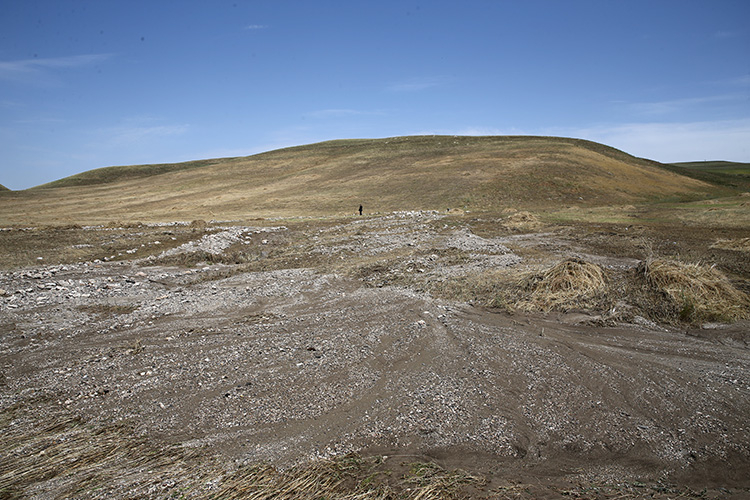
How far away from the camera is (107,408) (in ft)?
20.7

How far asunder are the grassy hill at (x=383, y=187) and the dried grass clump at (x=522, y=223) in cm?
1084

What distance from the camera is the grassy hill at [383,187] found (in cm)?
4034

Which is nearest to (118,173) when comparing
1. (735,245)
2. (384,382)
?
(384,382)

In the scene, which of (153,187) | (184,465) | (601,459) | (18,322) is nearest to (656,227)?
(601,459)

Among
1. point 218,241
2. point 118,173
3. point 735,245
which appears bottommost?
point 735,245

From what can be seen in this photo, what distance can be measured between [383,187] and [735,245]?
3509 cm

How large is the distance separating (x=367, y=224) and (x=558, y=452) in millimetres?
23895

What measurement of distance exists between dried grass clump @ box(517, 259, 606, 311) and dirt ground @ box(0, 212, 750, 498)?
0.44m

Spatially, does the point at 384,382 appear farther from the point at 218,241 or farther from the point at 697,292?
the point at 218,241

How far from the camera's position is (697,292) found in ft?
32.6

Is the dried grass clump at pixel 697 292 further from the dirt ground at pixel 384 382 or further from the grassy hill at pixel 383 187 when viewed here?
the grassy hill at pixel 383 187

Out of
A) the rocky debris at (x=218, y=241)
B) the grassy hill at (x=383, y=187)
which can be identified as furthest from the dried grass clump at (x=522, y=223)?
the rocky debris at (x=218, y=241)

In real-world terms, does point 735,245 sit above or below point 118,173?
below

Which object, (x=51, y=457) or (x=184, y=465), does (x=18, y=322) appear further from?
(x=184, y=465)
